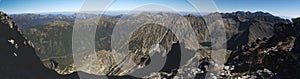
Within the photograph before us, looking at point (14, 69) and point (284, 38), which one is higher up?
point (284, 38)

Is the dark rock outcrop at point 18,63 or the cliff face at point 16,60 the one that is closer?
the cliff face at point 16,60

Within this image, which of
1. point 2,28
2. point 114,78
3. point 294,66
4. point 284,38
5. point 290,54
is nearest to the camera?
point 294,66

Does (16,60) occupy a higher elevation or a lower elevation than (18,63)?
higher

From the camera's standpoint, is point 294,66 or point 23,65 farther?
point 23,65

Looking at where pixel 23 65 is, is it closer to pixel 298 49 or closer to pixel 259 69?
pixel 259 69

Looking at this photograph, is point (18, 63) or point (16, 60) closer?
point (18, 63)

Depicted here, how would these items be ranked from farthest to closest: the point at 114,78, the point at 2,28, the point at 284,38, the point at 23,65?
the point at 2,28 < the point at 23,65 < the point at 114,78 < the point at 284,38

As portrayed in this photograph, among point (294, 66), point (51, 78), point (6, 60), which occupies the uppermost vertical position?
point (294, 66)

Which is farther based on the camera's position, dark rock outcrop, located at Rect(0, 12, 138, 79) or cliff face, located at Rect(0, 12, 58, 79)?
dark rock outcrop, located at Rect(0, 12, 138, 79)

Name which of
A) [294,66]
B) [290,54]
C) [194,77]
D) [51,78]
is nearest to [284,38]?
[290,54]
